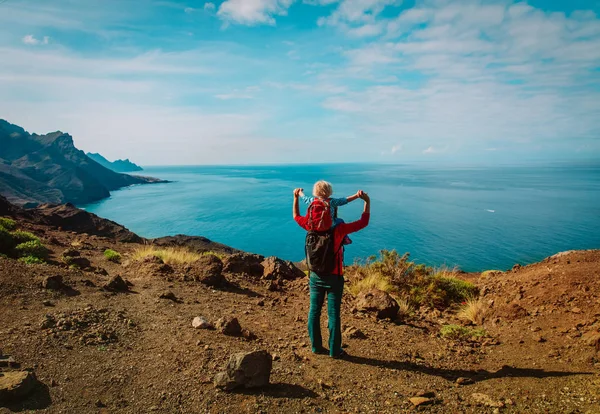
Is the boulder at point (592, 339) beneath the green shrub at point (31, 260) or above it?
beneath

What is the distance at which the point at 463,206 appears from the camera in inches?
2282

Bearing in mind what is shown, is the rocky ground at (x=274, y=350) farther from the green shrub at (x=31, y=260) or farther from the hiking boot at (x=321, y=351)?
the green shrub at (x=31, y=260)

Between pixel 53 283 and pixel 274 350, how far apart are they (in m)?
4.13

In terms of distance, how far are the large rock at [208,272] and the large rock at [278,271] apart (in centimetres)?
133

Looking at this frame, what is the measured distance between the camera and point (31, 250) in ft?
25.4

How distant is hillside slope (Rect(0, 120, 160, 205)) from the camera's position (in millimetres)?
75819

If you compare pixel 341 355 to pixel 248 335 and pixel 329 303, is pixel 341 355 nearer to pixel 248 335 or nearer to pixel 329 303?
pixel 329 303

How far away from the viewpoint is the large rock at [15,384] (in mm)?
2938

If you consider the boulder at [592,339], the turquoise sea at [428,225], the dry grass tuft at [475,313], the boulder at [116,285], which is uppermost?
the boulder at [116,285]

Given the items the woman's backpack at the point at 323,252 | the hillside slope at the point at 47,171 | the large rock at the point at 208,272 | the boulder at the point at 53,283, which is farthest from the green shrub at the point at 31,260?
the hillside slope at the point at 47,171

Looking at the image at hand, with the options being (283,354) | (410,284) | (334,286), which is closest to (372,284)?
(410,284)

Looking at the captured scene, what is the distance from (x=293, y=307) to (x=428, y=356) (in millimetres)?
2903

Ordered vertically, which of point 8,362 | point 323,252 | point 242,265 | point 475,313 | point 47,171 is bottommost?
point 475,313

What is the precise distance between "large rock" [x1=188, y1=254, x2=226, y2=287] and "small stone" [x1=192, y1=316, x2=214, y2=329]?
2.32m
